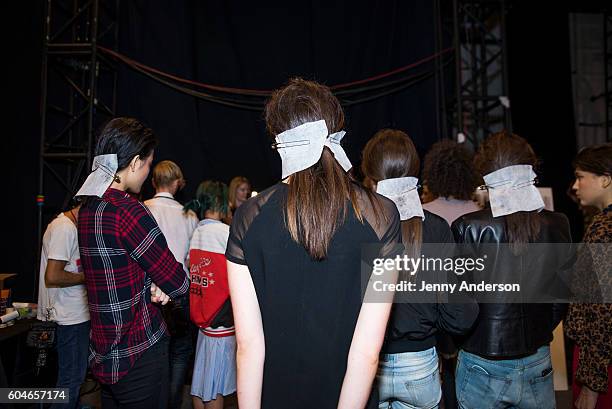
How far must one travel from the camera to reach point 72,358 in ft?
8.31

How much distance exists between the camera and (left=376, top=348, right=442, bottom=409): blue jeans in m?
1.41

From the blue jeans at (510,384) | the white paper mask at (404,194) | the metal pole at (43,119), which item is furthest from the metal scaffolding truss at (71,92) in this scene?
the blue jeans at (510,384)

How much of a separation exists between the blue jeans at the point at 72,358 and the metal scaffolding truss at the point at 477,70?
3.12m

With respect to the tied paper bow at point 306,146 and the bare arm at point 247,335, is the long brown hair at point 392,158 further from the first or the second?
the bare arm at point 247,335

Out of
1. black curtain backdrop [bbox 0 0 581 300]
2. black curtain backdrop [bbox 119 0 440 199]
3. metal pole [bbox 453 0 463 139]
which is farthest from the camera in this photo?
black curtain backdrop [bbox 119 0 440 199]

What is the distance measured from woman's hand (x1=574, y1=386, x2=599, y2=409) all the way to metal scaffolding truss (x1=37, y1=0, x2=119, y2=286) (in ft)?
11.9

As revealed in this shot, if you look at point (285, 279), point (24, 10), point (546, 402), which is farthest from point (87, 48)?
point (546, 402)

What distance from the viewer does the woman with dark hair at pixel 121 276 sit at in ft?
4.65

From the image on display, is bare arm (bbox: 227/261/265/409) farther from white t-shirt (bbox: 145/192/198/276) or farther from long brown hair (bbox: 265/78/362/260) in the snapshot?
white t-shirt (bbox: 145/192/198/276)

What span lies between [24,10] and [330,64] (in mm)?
2872

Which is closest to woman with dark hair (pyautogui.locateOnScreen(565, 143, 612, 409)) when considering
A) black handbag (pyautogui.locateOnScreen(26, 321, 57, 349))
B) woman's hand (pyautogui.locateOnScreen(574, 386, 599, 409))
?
woman's hand (pyautogui.locateOnScreen(574, 386, 599, 409))

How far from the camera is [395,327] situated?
141 cm

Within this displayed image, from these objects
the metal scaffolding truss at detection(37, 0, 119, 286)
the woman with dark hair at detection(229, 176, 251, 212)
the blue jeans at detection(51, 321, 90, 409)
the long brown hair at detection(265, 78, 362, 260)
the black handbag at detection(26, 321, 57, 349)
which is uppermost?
the metal scaffolding truss at detection(37, 0, 119, 286)

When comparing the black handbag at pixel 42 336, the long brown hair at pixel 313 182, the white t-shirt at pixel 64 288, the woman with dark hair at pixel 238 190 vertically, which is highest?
the woman with dark hair at pixel 238 190
